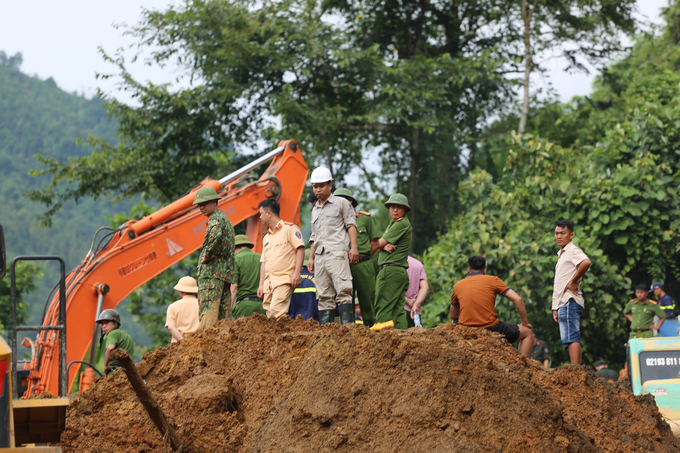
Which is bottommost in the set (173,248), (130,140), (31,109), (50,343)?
(50,343)

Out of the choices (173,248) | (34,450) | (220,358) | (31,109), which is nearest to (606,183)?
(173,248)

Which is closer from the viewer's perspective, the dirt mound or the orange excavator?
the dirt mound

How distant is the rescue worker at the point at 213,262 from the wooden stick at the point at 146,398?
240cm

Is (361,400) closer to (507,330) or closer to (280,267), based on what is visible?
(507,330)

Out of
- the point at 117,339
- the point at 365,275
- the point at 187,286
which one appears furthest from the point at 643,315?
the point at 117,339

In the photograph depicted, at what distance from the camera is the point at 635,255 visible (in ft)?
41.8

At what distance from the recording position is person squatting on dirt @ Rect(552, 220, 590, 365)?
6.87 m

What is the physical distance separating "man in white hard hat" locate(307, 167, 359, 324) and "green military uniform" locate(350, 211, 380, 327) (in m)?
0.48

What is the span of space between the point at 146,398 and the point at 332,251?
3245 mm

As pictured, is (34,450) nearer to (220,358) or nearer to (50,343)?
(220,358)

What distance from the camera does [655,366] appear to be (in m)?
6.57

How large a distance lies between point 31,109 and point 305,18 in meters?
102

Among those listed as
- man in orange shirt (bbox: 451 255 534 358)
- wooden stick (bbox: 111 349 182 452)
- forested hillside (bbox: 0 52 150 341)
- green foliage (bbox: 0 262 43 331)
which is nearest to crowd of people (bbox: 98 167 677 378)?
man in orange shirt (bbox: 451 255 534 358)

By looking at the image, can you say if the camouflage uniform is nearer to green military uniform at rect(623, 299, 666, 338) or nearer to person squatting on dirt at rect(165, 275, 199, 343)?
person squatting on dirt at rect(165, 275, 199, 343)
